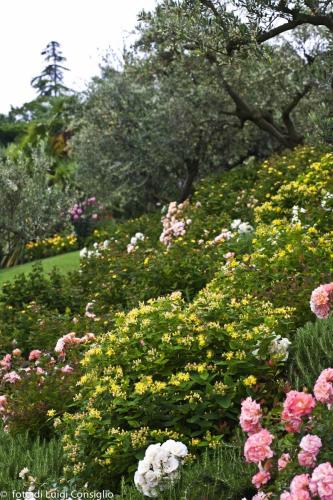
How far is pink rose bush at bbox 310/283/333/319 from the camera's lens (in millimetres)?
4383

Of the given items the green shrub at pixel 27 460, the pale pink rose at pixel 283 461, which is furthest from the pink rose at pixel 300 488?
the green shrub at pixel 27 460

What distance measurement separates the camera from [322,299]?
4.38 metres

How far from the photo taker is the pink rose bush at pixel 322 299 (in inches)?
173

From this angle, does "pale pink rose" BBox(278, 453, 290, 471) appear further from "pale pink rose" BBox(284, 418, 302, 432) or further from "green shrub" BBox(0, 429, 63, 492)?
"green shrub" BBox(0, 429, 63, 492)

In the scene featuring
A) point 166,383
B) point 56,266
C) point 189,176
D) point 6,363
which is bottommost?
point 166,383

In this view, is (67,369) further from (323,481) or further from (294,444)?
(323,481)

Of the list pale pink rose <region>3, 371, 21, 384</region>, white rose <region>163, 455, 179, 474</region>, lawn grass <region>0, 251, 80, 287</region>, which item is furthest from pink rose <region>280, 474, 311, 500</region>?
lawn grass <region>0, 251, 80, 287</region>

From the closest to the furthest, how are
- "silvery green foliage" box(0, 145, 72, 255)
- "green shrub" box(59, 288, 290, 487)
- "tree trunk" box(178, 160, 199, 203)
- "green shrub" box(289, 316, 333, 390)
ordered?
"green shrub" box(59, 288, 290, 487), "green shrub" box(289, 316, 333, 390), "silvery green foliage" box(0, 145, 72, 255), "tree trunk" box(178, 160, 199, 203)

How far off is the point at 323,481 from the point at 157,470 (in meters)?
1.22

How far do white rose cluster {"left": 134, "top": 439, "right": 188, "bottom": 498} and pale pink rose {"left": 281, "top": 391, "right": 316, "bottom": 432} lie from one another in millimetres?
850

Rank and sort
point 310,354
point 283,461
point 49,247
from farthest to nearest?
point 49,247
point 310,354
point 283,461

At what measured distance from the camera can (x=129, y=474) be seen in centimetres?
397

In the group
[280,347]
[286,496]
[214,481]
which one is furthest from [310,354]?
[286,496]

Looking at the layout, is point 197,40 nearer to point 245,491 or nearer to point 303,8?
point 303,8
